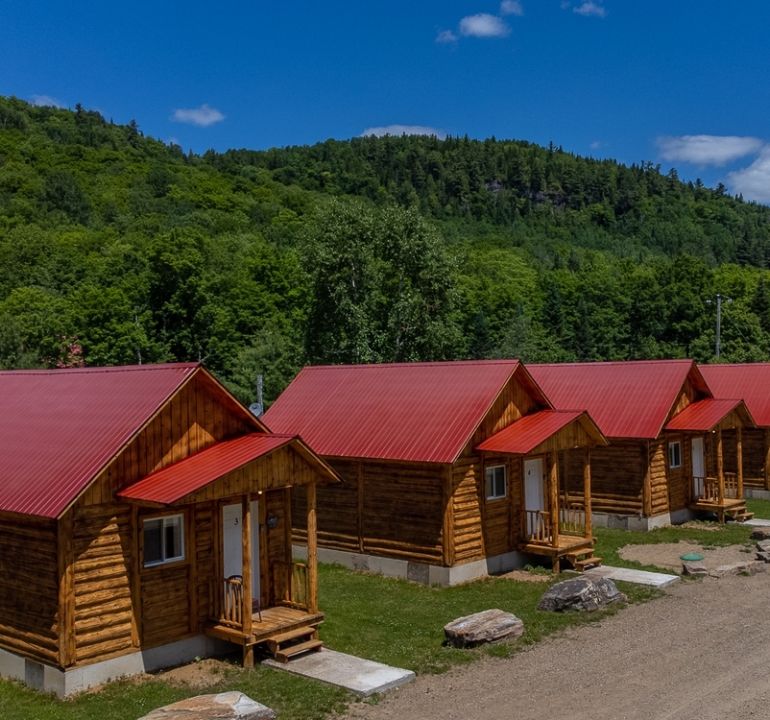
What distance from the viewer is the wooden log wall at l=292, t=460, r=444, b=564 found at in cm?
2109

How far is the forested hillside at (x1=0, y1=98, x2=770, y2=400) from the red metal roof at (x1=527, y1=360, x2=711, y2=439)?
15.6 metres

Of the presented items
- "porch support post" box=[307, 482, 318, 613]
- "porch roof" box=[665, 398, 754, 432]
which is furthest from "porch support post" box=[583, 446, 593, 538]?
"porch support post" box=[307, 482, 318, 613]

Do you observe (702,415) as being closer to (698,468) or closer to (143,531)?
(698,468)

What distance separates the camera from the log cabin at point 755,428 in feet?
116

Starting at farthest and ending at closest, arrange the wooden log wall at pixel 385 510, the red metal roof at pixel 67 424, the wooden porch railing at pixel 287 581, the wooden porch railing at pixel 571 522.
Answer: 1. the wooden porch railing at pixel 571 522
2. the wooden log wall at pixel 385 510
3. the wooden porch railing at pixel 287 581
4. the red metal roof at pixel 67 424

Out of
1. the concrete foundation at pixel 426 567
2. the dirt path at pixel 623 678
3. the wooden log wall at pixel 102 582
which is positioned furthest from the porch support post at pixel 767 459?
the wooden log wall at pixel 102 582

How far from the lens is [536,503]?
2369 centimetres

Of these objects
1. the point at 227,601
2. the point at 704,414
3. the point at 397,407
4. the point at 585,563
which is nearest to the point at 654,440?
the point at 704,414

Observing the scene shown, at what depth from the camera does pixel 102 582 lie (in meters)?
13.9

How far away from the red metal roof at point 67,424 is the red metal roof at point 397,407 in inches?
308

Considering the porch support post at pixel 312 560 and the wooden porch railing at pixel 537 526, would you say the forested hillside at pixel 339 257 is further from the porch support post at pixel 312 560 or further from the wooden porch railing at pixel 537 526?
the porch support post at pixel 312 560

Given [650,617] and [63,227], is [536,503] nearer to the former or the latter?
[650,617]

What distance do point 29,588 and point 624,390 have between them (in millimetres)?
22661

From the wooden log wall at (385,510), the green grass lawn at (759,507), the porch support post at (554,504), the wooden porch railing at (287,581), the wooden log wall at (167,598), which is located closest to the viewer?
the wooden log wall at (167,598)
